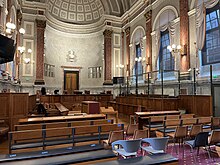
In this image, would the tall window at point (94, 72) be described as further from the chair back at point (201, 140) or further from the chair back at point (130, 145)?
the chair back at point (130, 145)

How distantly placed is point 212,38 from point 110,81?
9539 mm

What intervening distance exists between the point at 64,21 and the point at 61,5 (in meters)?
1.41

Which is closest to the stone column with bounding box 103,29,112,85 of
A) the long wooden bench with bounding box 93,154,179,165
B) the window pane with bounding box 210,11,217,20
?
the window pane with bounding box 210,11,217,20

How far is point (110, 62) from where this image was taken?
55.1ft

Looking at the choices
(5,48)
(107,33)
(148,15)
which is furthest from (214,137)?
(107,33)

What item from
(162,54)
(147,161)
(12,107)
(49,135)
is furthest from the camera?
(162,54)

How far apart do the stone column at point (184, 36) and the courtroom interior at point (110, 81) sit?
52mm

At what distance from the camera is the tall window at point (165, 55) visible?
36.9 feet

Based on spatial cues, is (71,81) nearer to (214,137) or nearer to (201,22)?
(201,22)

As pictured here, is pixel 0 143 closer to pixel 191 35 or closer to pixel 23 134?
pixel 23 134

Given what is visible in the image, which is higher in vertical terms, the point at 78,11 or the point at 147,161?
the point at 78,11

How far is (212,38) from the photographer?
848 centimetres

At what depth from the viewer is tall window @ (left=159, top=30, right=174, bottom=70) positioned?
1125 cm

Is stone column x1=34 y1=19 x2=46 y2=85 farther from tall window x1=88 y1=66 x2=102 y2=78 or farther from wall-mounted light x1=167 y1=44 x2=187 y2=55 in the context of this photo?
wall-mounted light x1=167 y1=44 x2=187 y2=55
